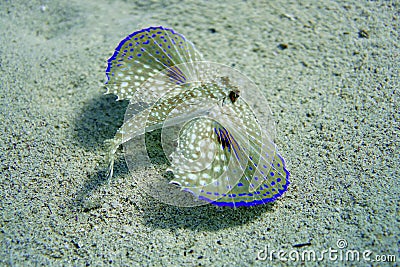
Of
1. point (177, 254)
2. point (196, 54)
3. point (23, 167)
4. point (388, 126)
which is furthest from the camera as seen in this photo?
point (196, 54)

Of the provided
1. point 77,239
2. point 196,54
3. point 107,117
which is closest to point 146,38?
point 196,54

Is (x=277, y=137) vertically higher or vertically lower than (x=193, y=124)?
lower

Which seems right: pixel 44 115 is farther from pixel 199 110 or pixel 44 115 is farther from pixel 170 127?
pixel 199 110

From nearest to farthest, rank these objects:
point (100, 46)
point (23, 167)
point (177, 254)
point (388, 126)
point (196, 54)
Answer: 1. point (177, 254)
2. point (23, 167)
3. point (388, 126)
4. point (196, 54)
5. point (100, 46)

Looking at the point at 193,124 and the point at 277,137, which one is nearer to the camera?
the point at 193,124
